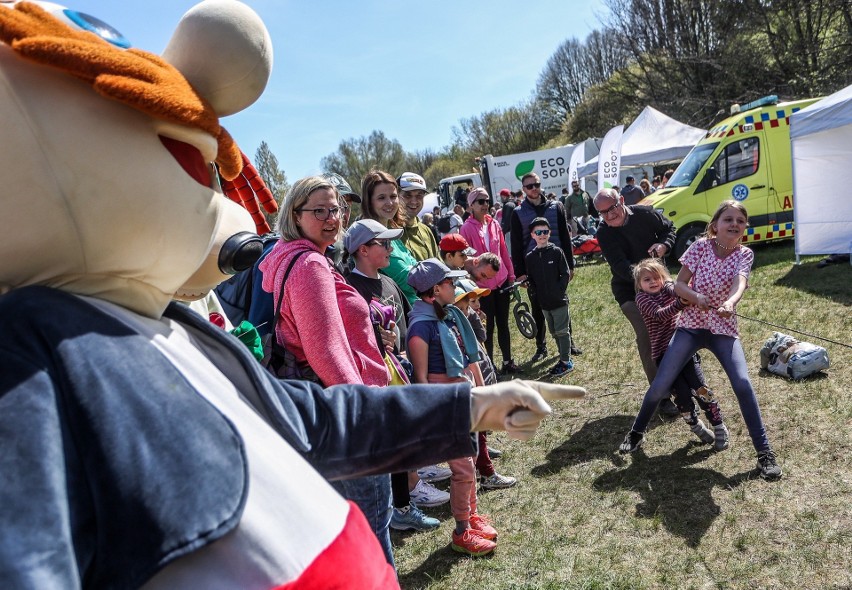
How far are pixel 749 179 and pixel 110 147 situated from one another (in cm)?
1117

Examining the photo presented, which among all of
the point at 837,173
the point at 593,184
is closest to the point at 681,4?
the point at 593,184

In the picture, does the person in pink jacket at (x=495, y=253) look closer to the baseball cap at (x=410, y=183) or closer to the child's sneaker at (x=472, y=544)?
the baseball cap at (x=410, y=183)

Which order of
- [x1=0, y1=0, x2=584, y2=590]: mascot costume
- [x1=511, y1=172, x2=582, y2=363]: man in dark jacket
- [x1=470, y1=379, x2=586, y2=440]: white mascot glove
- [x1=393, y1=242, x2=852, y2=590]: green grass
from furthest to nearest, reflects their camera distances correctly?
1. [x1=511, y1=172, x2=582, y2=363]: man in dark jacket
2. [x1=393, y1=242, x2=852, y2=590]: green grass
3. [x1=470, y1=379, x2=586, y2=440]: white mascot glove
4. [x1=0, y1=0, x2=584, y2=590]: mascot costume

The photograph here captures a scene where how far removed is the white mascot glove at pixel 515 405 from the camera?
1.19 meters

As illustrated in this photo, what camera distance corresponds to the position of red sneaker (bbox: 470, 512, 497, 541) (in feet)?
11.0

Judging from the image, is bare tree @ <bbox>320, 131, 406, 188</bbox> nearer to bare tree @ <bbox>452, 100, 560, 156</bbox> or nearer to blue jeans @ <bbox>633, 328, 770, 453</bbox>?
bare tree @ <bbox>452, 100, 560, 156</bbox>

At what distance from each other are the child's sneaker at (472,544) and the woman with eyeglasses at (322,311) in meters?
0.93

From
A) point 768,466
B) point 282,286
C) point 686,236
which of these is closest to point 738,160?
point 686,236

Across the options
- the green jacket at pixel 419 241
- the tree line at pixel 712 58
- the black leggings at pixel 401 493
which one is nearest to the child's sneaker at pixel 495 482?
the black leggings at pixel 401 493

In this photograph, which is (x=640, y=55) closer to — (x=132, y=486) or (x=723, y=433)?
(x=723, y=433)

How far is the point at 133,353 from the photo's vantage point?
2.69 feet

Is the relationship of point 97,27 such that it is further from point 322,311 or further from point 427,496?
point 427,496

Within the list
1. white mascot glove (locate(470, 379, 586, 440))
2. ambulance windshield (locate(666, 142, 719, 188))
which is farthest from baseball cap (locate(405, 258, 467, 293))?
ambulance windshield (locate(666, 142, 719, 188))

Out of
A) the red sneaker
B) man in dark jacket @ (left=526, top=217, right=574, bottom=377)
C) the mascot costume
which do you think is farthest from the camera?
man in dark jacket @ (left=526, top=217, right=574, bottom=377)
